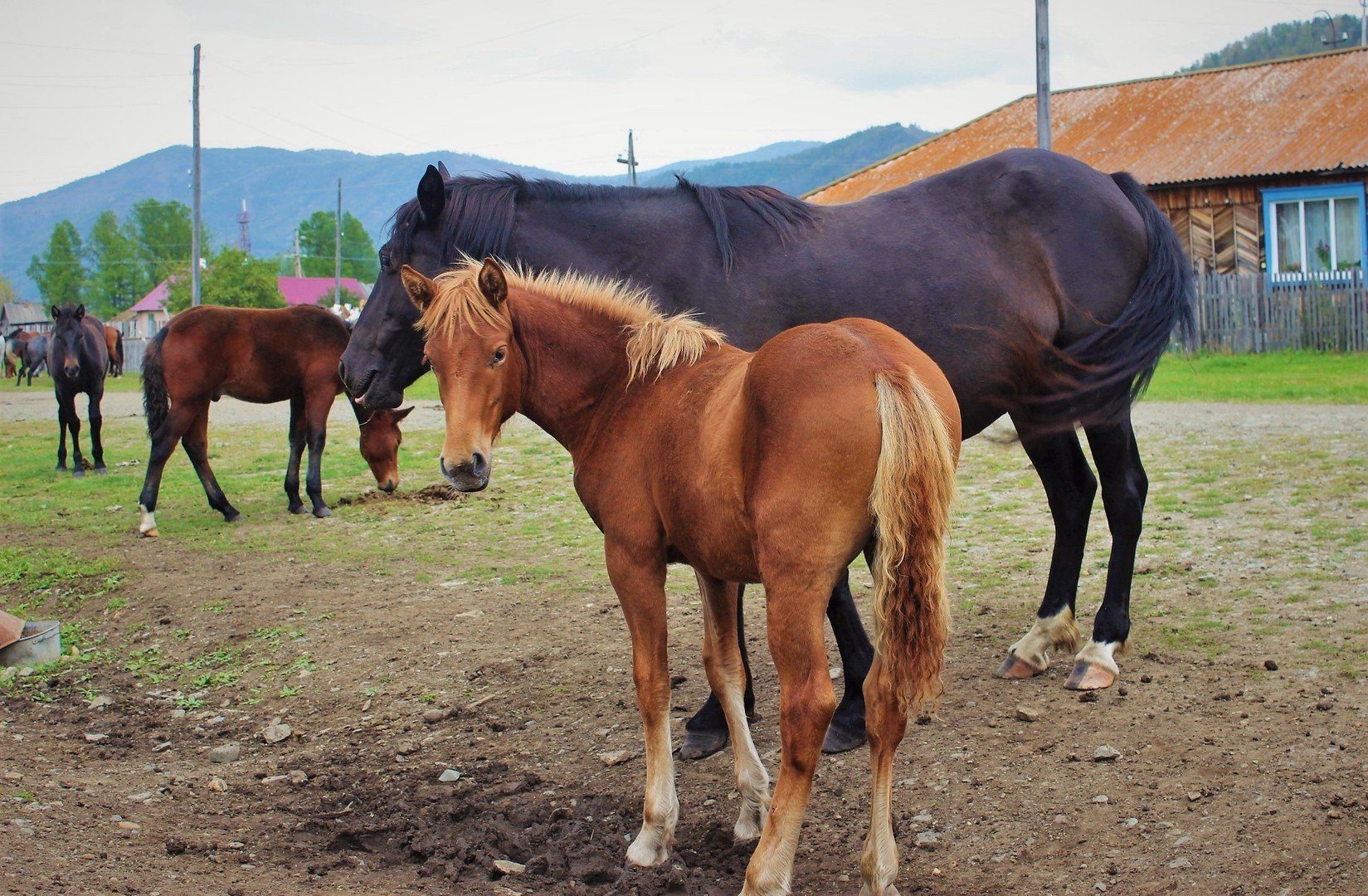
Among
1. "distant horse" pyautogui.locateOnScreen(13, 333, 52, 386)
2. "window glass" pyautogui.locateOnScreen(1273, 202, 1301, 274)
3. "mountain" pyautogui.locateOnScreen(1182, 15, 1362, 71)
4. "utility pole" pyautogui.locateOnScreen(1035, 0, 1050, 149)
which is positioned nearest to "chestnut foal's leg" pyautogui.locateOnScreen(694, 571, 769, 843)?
"utility pole" pyautogui.locateOnScreen(1035, 0, 1050, 149)

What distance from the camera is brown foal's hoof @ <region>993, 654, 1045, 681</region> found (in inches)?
206

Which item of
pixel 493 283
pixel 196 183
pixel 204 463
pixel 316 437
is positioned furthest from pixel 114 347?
pixel 493 283

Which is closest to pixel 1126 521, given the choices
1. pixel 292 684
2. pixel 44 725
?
pixel 292 684

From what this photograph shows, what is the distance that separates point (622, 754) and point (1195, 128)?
2772 centimetres

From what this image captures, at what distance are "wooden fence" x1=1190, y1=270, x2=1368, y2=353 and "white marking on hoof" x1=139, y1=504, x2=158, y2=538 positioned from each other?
18369 millimetres

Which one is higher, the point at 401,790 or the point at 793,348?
the point at 793,348

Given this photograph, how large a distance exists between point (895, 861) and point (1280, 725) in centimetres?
193

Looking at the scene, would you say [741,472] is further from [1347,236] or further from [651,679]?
[1347,236]

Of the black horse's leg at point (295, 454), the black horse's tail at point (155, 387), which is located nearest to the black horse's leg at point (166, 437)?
the black horse's tail at point (155, 387)

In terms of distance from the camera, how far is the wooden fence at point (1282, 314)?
21141 millimetres

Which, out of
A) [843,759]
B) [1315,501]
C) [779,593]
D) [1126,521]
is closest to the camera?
[779,593]

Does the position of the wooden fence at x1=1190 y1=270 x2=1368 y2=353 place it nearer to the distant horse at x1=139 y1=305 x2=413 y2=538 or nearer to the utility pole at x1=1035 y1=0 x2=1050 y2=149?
the utility pole at x1=1035 y1=0 x2=1050 y2=149

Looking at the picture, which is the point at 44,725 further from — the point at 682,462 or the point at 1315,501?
the point at 1315,501

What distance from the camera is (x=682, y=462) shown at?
3.56 m
